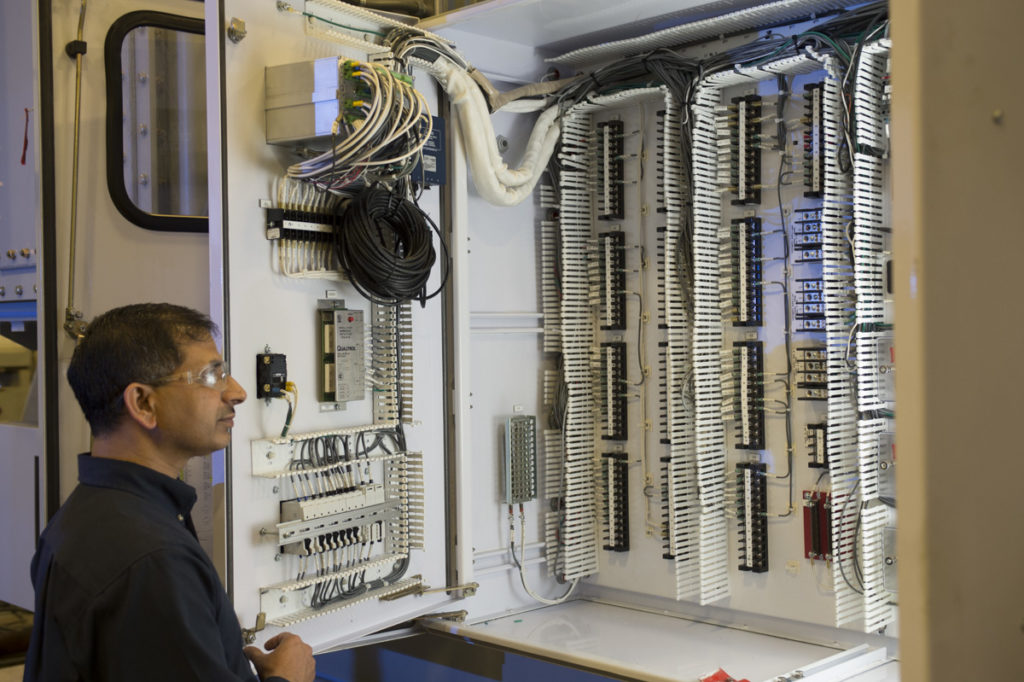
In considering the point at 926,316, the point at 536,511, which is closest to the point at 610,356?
the point at 536,511

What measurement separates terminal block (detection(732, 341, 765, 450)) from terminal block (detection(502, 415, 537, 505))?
794mm

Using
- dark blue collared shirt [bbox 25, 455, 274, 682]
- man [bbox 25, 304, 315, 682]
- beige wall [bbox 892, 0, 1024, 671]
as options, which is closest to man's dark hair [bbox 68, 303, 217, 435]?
man [bbox 25, 304, 315, 682]

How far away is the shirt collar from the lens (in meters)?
1.74

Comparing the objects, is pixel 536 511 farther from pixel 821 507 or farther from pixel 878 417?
pixel 878 417

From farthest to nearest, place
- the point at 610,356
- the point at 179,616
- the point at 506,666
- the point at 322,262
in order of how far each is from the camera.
Answer: the point at 610,356 → the point at 506,666 → the point at 322,262 → the point at 179,616

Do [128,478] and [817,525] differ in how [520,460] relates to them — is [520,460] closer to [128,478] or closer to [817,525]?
[817,525]

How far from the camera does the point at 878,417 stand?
3.10 metres

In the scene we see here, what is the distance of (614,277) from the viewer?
12.5ft

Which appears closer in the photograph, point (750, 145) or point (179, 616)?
point (179, 616)

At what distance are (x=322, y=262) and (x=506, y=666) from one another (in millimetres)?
1396

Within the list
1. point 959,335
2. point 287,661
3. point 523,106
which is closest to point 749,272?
point 523,106

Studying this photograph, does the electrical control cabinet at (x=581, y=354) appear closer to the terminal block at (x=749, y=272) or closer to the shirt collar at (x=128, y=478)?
the terminal block at (x=749, y=272)

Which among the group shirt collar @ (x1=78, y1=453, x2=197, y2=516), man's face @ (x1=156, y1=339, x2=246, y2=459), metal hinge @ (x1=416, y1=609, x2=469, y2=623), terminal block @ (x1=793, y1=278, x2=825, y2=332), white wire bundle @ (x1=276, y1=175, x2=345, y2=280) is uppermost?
white wire bundle @ (x1=276, y1=175, x2=345, y2=280)

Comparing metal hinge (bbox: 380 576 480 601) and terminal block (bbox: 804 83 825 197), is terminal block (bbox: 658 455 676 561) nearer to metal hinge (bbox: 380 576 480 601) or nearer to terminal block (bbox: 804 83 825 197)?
metal hinge (bbox: 380 576 480 601)
